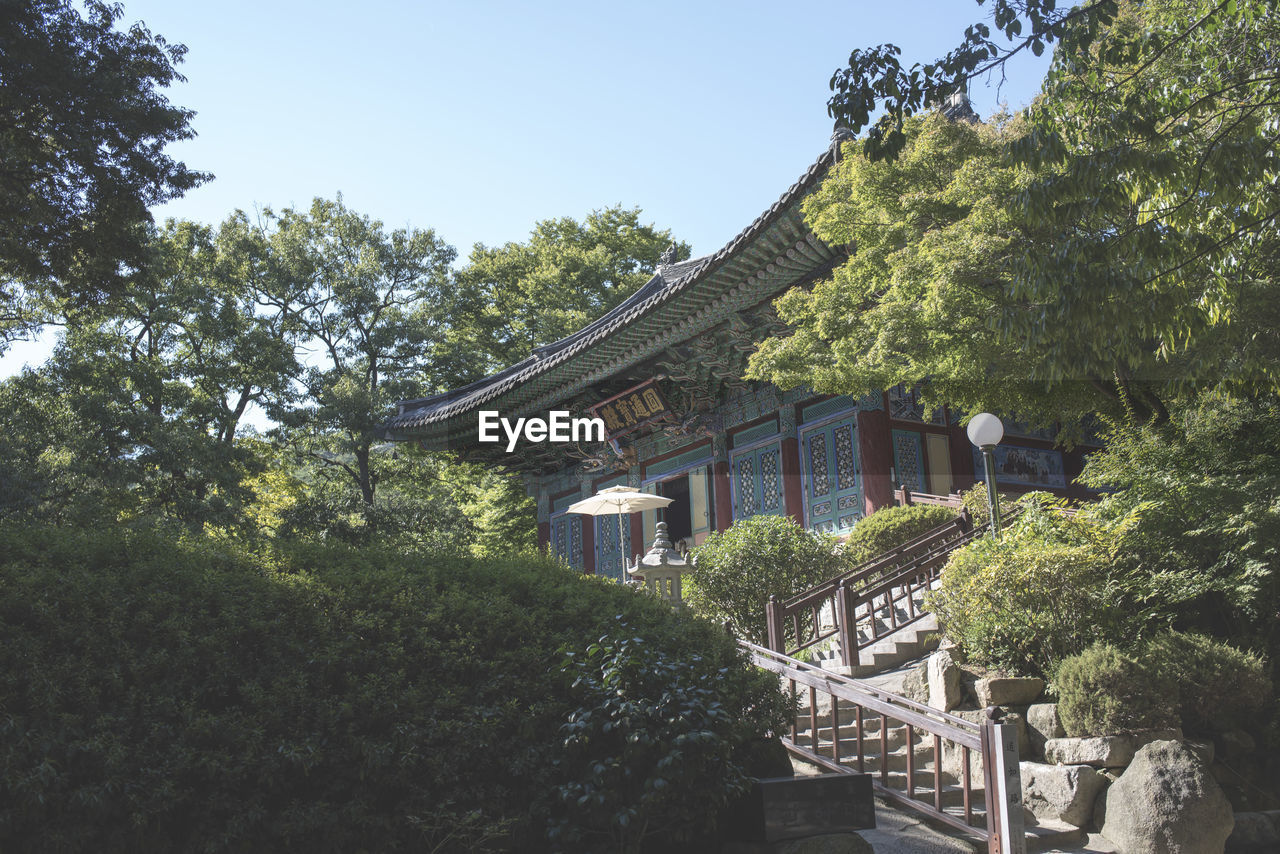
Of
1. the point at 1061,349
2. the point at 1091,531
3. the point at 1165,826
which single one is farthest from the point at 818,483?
the point at 1165,826

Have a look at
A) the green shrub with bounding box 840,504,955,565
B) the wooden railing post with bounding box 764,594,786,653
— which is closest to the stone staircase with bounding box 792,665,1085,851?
the wooden railing post with bounding box 764,594,786,653

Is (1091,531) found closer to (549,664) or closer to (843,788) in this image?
(843,788)

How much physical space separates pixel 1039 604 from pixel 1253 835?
73.6 inches

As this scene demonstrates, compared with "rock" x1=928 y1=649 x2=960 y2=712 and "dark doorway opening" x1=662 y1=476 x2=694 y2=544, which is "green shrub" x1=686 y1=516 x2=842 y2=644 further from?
"dark doorway opening" x1=662 y1=476 x2=694 y2=544

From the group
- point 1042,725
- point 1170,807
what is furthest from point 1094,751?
point 1170,807

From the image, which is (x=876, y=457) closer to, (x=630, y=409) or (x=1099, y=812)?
(x=630, y=409)

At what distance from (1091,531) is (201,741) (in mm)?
6253

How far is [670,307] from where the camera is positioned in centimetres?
1410

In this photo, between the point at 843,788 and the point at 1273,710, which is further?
the point at 1273,710

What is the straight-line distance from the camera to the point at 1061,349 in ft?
21.1

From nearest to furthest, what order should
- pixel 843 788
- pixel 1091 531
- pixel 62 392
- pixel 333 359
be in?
pixel 843 788
pixel 1091 531
pixel 62 392
pixel 333 359

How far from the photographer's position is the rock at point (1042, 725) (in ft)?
21.1

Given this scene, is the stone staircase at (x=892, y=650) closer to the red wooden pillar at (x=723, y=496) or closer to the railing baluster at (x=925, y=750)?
the railing baluster at (x=925, y=750)

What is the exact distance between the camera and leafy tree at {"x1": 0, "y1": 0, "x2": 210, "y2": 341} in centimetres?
929
